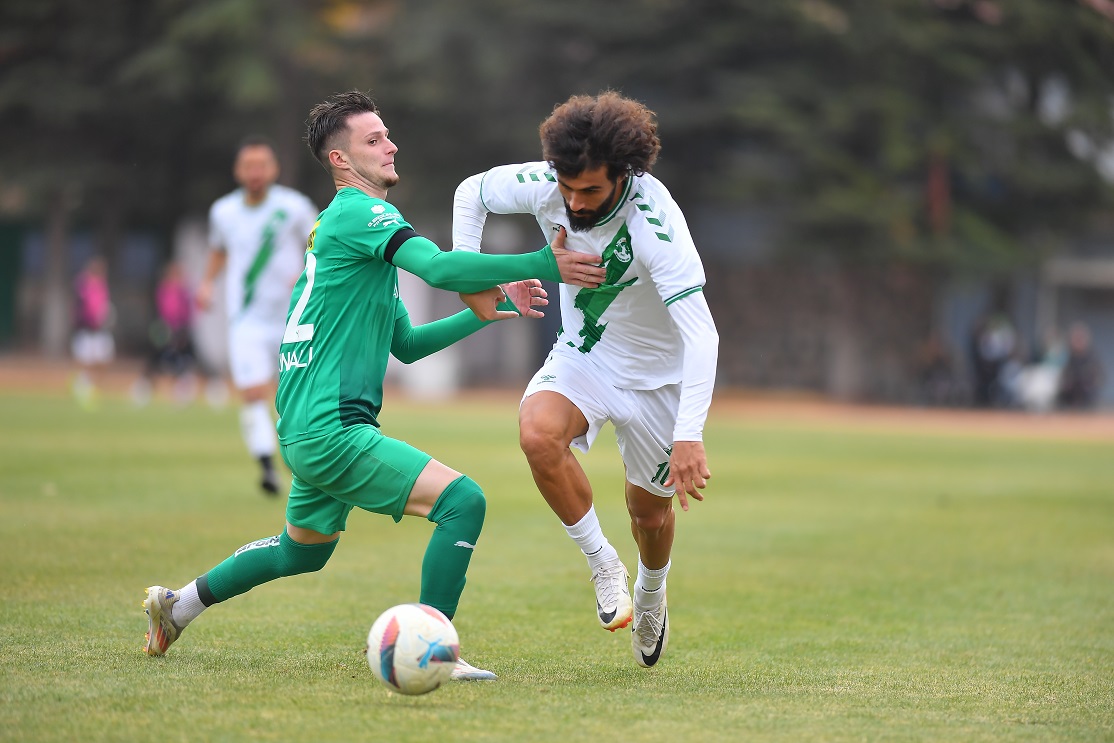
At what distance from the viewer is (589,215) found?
5828 mm

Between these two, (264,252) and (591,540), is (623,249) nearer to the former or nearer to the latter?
(591,540)

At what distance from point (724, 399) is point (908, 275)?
5618 millimetres

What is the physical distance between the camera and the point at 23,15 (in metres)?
36.4

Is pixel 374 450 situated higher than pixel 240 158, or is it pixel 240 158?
pixel 240 158

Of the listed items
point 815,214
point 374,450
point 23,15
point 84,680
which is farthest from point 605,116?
point 23,15

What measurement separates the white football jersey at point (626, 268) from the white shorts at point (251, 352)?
6.21 metres

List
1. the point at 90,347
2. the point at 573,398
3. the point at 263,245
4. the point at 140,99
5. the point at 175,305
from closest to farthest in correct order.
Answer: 1. the point at 573,398
2. the point at 263,245
3. the point at 90,347
4. the point at 175,305
5. the point at 140,99

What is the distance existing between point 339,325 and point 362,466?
610 millimetres

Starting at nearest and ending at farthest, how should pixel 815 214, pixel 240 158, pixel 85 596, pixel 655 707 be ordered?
pixel 655 707 < pixel 85 596 < pixel 240 158 < pixel 815 214

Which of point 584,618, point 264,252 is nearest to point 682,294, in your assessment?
point 584,618

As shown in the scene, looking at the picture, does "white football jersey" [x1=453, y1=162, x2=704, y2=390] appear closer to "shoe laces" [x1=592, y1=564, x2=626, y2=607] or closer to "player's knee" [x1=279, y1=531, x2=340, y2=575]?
"shoe laces" [x1=592, y1=564, x2=626, y2=607]

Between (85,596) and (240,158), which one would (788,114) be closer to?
(240,158)

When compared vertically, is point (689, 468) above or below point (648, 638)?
above

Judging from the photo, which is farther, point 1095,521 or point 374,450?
point 1095,521
